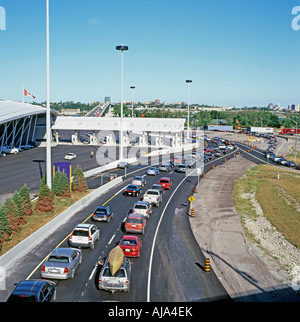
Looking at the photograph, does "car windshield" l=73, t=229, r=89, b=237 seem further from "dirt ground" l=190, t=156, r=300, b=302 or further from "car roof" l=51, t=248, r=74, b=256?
"dirt ground" l=190, t=156, r=300, b=302

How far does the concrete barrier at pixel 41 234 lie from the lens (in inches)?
773

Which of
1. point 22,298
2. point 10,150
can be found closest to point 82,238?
point 22,298

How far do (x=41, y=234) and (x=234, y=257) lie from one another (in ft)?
44.3

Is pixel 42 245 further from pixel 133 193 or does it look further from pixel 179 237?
pixel 133 193

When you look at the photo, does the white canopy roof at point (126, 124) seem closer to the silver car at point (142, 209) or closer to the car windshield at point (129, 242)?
the silver car at point (142, 209)

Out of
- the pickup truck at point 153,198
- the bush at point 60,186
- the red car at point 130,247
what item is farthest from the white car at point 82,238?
the bush at point 60,186

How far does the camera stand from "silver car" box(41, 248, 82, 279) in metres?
17.3

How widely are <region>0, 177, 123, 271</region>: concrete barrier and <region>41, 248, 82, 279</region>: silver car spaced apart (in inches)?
125

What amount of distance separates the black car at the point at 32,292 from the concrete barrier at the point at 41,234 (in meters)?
5.55

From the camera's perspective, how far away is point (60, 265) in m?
17.5
